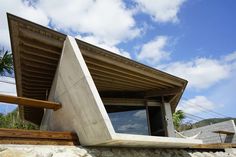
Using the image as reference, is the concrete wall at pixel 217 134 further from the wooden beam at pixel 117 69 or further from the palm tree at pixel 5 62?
the palm tree at pixel 5 62

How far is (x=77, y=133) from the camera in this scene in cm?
548

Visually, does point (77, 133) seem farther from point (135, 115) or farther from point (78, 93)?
point (135, 115)

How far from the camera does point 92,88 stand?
4910 mm

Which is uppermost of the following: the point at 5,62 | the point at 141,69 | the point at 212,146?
the point at 5,62

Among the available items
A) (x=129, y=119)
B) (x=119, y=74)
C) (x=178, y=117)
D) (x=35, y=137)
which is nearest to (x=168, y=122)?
(x=129, y=119)

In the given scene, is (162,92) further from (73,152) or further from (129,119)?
(73,152)

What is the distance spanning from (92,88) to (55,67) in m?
2.54

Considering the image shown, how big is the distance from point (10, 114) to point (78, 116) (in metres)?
17.3

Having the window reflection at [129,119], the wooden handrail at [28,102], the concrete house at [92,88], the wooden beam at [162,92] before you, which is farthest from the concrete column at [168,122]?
the wooden handrail at [28,102]

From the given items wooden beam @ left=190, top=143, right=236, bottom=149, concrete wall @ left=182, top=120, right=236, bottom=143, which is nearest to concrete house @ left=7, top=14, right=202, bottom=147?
wooden beam @ left=190, top=143, right=236, bottom=149

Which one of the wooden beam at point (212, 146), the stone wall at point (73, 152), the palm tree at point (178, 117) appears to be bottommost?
the stone wall at point (73, 152)

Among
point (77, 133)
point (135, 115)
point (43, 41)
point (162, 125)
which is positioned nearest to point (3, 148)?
point (77, 133)

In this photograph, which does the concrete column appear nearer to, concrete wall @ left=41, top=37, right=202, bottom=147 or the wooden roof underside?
the wooden roof underside

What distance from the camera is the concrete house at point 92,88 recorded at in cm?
505
